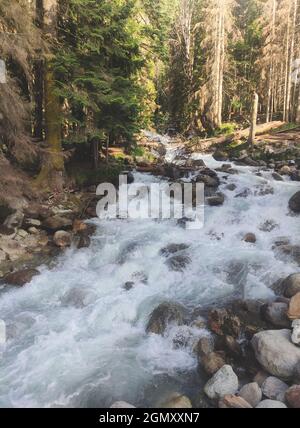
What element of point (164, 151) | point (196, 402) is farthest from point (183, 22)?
point (196, 402)

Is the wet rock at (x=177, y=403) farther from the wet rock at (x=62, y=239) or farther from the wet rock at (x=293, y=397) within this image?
the wet rock at (x=62, y=239)

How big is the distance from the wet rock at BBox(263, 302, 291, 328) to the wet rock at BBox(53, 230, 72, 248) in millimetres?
5597

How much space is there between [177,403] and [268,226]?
689 centimetres

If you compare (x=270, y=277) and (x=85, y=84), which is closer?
(x=270, y=277)

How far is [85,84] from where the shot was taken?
11.6 meters

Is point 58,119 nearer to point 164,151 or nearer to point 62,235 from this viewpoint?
point 62,235

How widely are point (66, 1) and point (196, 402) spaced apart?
11770mm

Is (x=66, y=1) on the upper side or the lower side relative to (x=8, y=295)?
upper

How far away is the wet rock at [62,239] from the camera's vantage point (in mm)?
10211

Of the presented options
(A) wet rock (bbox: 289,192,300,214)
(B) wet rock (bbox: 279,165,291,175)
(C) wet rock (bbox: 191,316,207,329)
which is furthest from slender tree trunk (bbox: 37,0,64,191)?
(B) wet rock (bbox: 279,165,291,175)

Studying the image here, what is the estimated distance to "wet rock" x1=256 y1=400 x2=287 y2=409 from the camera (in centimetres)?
514

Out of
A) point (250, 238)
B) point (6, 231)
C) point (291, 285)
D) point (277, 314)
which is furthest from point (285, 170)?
point (6, 231)

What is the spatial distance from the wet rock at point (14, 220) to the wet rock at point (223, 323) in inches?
247

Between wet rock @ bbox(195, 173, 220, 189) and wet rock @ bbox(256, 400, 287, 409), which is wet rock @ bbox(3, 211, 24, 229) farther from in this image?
wet rock @ bbox(256, 400, 287, 409)
